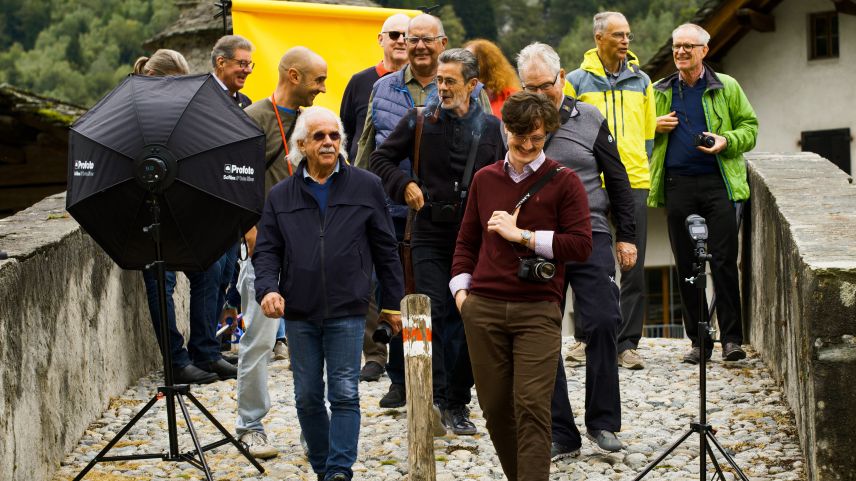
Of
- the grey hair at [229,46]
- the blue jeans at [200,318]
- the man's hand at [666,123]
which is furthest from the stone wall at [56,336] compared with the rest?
the man's hand at [666,123]

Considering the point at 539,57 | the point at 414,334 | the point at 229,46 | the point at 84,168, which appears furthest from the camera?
the point at 229,46

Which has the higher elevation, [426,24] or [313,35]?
[313,35]

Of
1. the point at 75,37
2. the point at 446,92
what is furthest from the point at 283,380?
the point at 75,37

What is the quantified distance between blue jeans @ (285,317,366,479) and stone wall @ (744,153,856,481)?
2087mm

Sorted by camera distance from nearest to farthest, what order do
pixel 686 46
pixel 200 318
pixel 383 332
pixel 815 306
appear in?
1. pixel 815 306
2. pixel 383 332
3. pixel 686 46
4. pixel 200 318

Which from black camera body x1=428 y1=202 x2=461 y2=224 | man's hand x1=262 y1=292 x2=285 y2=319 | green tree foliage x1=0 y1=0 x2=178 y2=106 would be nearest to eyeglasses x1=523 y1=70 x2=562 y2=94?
black camera body x1=428 y1=202 x2=461 y2=224

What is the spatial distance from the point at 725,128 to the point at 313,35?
5223 millimetres

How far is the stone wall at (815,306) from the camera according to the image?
5.66 meters

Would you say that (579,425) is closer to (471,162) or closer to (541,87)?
(471,162)

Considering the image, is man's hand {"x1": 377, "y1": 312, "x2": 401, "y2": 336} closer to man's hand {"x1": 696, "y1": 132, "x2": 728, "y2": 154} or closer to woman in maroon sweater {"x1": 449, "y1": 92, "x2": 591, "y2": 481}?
woman in maroon sweater {"x1": 449, "y1": 92, "x2": 591, "y2": 481}

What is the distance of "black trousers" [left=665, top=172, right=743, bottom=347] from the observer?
31.8 feet

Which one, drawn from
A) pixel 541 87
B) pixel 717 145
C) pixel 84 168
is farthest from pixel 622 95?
pixel 84 168

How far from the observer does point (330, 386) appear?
21.8ft

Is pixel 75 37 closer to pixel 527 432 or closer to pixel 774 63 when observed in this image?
pixel 774 63
